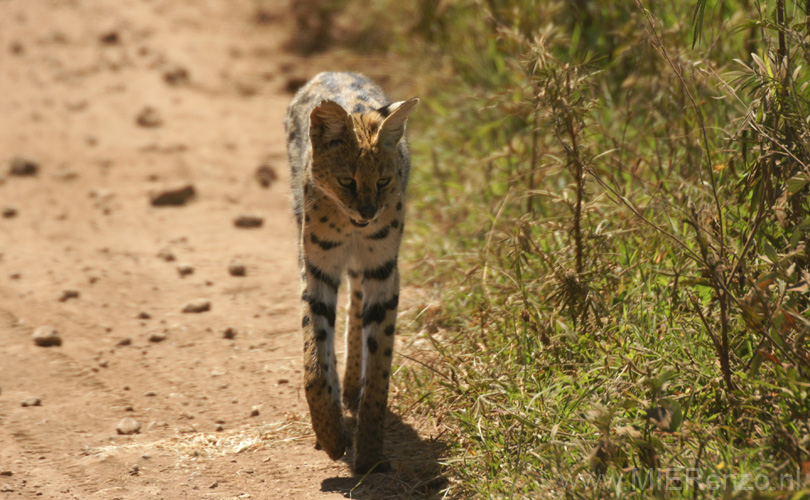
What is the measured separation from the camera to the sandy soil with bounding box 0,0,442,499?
4320mm

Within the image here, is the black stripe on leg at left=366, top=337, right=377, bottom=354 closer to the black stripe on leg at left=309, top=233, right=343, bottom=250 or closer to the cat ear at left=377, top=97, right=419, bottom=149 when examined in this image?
the black stripe on leg at left=309, top=233, right=343, bottom=250

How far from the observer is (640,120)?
615cm

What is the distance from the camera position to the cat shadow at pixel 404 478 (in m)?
3.99

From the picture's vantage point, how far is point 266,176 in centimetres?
831

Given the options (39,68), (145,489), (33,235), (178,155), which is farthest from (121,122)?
(145,489)

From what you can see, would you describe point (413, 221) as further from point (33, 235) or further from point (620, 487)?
point (620, 487)

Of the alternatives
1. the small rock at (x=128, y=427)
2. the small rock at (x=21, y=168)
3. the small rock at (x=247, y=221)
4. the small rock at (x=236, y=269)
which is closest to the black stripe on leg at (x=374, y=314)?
the small rock at (x=128, y=427)

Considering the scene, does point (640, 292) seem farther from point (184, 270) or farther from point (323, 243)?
point (184, 270)

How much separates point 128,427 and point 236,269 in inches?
81.5

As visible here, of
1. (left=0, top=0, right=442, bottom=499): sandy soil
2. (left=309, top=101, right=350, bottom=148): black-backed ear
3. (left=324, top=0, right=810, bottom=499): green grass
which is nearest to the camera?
(left=324, top=0, right=810, bottom=499): green grass

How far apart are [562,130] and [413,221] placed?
8.21 feet

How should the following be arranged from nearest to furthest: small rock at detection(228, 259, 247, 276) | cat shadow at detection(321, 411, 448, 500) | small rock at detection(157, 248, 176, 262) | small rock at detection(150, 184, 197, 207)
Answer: cat shadow at detection(321, 411, 448, 500)
small rock at detection(228, 259, 247, 276)
small rock at detection(157, 248, 176, 262)
small rock at detection(150, 184, 197, 207)

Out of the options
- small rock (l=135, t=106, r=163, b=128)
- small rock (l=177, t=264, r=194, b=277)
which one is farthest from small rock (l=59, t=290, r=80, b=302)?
small rock (l=135, t=106, r=163, b=128)

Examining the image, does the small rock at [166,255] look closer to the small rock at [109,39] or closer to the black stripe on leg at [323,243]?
the black stripe on leg at [323,243]
